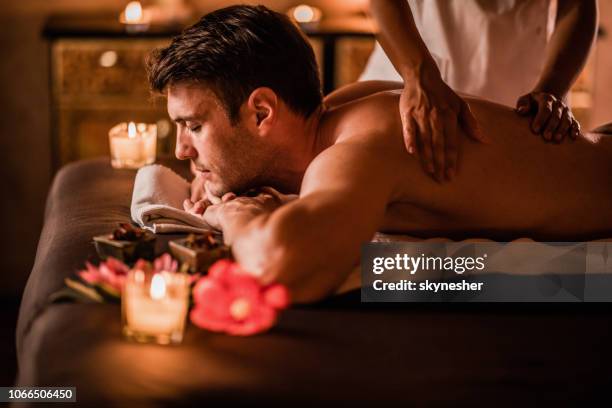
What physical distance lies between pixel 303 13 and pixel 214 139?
6.70 ft

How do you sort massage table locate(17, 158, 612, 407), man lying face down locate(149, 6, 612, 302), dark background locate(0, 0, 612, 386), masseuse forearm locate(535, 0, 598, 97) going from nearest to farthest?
massage table locate(17, 158, 612, 407)
man lying face down locate(149, 6, 612, 302)
masseuse forearm locate(535, 0, 598, 97)
dark background locate(0, 0, 612, 386)

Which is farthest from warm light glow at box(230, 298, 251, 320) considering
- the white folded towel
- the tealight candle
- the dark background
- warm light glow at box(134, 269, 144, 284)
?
the dark background

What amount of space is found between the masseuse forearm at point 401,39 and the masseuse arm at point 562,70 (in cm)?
22

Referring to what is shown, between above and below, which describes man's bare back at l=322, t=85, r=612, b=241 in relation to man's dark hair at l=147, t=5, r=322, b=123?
below

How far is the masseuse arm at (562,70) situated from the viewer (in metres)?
1.59

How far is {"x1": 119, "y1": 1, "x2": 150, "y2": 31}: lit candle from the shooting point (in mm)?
3323

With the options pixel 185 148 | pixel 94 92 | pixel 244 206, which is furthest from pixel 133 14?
pixel 244 206

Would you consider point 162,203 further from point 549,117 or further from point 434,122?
point 549,117

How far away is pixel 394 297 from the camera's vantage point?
4.17 feet

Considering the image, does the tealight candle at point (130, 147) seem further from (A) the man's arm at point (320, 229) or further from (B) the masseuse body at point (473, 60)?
(A) the man's arm at point (320, 229)

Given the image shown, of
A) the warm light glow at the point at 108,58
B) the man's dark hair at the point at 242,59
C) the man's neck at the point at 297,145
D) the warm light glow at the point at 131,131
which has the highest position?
the warm light glow at the point at 108,58

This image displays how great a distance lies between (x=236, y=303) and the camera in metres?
1.14

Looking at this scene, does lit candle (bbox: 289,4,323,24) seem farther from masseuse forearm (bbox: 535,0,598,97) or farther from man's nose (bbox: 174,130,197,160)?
man's nose (bbox: 174,130,197,160)

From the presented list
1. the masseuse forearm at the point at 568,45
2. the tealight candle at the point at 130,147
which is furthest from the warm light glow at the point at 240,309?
the tealight candle at the point at 130,147
